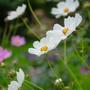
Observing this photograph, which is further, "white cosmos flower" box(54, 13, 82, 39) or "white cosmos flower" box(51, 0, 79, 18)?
"white cosmos flower" box(51, 0, 79, 18)

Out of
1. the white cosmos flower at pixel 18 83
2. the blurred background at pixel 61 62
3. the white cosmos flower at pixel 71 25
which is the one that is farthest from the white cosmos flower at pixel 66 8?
the white cosmos flower at pixel 18 83

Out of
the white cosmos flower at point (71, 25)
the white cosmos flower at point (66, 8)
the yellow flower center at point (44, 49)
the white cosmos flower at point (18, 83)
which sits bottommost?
the white cosmos flower at point (18, 83)

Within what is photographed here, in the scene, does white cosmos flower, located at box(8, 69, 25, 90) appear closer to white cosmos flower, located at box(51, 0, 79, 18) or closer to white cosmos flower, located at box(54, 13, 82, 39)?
white cosmos flower, located at box(54, 13, 82, 39)

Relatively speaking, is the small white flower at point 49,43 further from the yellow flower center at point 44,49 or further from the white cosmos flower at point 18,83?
the white cosmos flower at point 18,83

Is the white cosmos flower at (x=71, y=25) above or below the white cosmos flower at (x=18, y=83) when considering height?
above

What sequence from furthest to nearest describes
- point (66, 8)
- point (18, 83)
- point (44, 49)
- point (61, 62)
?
point (61, 62) → point (66, 8) → point (44, 49) → point (18, 83)

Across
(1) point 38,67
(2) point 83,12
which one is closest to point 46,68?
Answer: (1) point 38,67

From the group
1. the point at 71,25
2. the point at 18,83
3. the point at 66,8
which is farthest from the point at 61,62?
the point at 18,83

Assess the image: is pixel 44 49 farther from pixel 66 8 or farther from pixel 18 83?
pixel 66 8

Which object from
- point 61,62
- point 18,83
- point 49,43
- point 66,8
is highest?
point 61,62

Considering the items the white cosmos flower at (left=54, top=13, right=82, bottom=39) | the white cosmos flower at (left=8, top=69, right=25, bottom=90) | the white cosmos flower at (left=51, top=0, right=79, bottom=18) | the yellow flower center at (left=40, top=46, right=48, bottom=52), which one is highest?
the white cosmos flower at (left=51, top=0, right=79, bottom=18)

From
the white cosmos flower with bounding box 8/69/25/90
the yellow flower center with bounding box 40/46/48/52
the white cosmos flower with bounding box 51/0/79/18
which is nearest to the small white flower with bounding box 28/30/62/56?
the yellow flower center with bounding box 40/46/48/52

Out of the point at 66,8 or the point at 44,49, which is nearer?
the point at 44,49

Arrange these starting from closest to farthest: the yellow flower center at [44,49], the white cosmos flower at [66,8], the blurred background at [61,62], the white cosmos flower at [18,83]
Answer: the white cosmos flower at [18,83] < the yellow flower center at [44,49] < the blurred background at [61,62] < the white cosmos flower at [66,8]
